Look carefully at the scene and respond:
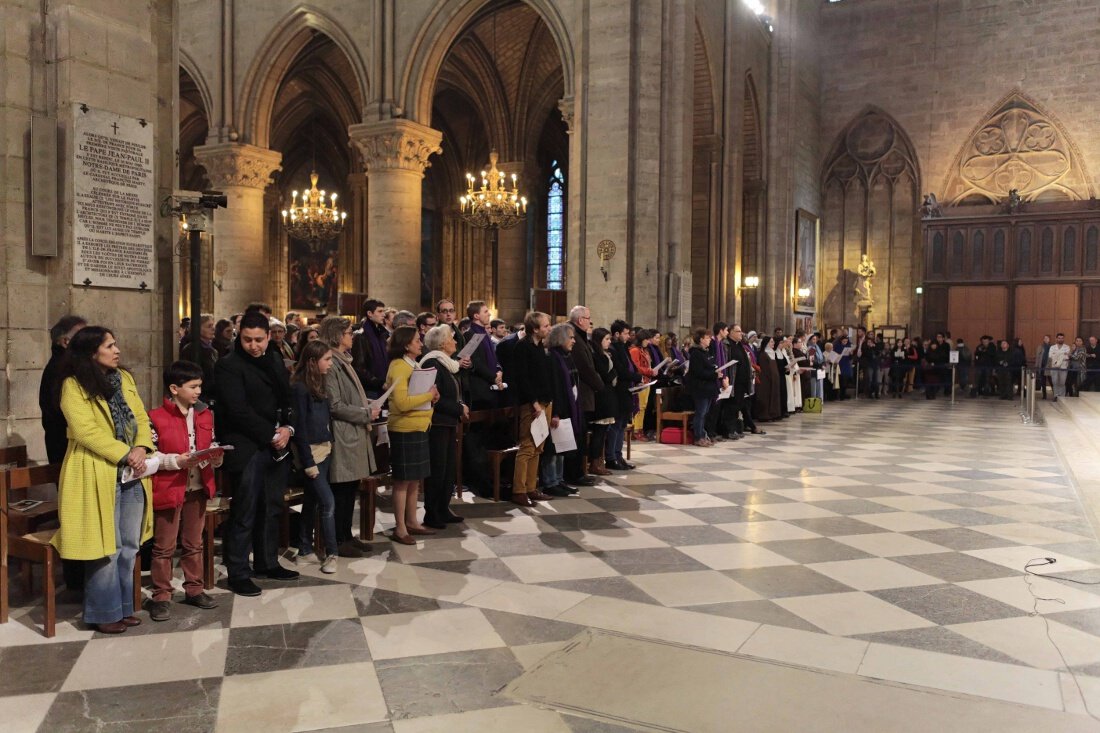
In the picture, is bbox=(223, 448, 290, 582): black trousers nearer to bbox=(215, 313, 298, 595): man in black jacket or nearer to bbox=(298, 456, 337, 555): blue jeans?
bbox=(215, 313, 298, 595): man in black jacket

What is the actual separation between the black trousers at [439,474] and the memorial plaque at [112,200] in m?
2.38

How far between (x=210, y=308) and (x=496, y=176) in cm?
891

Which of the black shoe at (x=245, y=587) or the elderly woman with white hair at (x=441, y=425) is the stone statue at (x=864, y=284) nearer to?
the elderly woman with white hair at (x=441, y=425)

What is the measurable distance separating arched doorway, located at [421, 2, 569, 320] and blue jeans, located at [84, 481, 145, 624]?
52.4ft

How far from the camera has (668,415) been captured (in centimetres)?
1184

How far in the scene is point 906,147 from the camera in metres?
28.3

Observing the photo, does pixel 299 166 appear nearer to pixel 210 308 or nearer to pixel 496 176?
pixel 210 308

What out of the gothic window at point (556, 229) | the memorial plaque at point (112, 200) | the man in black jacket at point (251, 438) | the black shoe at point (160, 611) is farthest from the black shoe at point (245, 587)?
the gothic window at point (556, 229)

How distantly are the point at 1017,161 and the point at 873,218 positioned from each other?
14.9ft

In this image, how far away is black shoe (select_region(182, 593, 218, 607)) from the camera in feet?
15.5

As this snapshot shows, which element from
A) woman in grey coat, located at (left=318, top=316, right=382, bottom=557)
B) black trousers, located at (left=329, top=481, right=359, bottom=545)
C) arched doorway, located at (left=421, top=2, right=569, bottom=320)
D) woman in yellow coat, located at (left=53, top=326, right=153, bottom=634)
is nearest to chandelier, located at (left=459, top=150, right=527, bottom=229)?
arched doorway, located at (left=421, top=2, right=569, bottom=320)

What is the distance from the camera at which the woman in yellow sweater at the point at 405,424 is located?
19.9 ft

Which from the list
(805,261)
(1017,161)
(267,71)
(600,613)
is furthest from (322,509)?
(1017,161)

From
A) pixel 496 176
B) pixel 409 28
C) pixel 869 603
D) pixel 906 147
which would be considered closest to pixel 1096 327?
pixel 906 147
